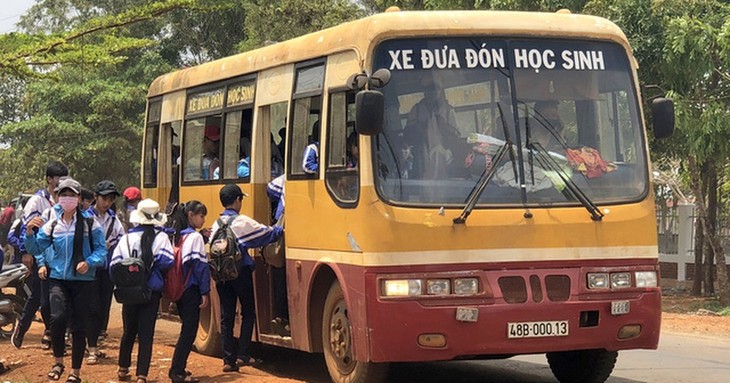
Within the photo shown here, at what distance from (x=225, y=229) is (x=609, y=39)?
11.9 ft

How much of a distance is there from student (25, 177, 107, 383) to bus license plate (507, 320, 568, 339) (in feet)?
11.9

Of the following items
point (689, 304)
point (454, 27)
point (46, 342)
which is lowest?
point (689, 304)

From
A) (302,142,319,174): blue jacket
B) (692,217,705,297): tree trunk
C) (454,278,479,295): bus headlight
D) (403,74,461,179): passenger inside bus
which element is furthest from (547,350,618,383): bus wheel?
(692,217,705,297): tree trunk

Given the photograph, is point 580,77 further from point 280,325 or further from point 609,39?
point 280,325

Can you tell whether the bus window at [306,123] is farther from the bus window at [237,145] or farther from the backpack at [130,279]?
the backpack at [130,279]

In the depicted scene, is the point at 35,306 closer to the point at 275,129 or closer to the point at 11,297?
the point at 11,297

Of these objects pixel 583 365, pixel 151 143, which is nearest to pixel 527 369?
pixel 583 365

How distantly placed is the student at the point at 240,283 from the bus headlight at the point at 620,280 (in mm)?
2983

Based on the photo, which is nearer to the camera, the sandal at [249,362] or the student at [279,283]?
the student at [279,283]

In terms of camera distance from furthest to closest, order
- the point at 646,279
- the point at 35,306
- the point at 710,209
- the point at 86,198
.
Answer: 1. the point at 710,209
2. the point at 35,306
3. the point at 86,198
4. the point at 646,279

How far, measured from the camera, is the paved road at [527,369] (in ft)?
34.7

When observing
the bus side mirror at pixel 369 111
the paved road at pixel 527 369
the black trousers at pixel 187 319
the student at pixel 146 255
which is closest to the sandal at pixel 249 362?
the paved road at pixel 527 369

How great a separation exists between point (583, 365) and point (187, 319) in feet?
10.8

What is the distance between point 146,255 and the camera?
31.1ft
